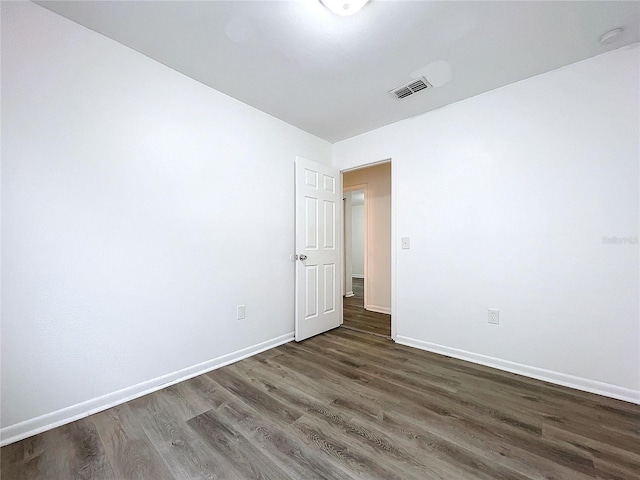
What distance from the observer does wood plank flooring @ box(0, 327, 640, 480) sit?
4.20 feet

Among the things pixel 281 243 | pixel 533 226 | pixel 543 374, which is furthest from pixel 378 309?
pixel 533 226

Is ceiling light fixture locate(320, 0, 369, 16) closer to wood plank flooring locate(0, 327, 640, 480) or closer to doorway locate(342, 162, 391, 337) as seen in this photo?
wood plank flooring locate(0, 327, 640, 480)

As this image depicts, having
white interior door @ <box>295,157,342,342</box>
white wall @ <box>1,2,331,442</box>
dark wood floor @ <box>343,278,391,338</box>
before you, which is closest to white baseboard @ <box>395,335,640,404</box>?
dark wood floor @ <box>343,278,391,338</box>

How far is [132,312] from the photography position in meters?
1.90

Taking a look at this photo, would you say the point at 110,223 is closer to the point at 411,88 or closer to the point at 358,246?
the point at 411,88

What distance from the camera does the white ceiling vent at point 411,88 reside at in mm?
2281

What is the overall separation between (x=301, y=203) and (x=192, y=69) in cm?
156

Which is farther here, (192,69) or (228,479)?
(192,69)

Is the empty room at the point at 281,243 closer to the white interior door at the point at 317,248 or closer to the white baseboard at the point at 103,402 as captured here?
the white baseboard at the point at 103,402

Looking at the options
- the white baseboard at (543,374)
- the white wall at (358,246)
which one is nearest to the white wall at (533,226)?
the white baseboard at (543,374)

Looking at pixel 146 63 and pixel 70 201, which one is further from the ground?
pixel 146 63

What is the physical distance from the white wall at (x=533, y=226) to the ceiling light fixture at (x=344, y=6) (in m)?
1.57

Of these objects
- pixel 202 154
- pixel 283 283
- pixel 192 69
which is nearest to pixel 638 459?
pixel 283 283

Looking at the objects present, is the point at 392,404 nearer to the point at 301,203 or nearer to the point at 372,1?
the point at 301,203
